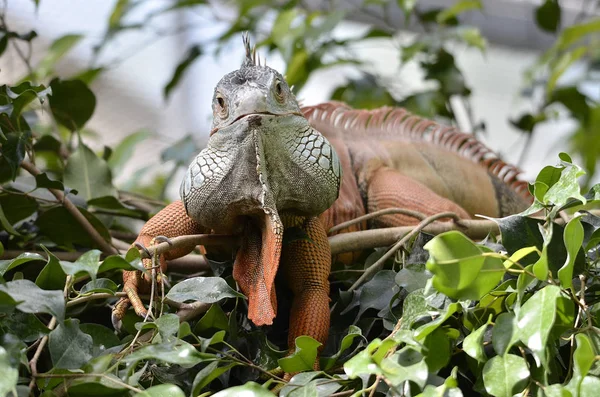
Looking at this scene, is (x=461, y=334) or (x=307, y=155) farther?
(x=307, y=155)

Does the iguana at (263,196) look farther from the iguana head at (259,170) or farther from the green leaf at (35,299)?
the green leaf at (35,299)

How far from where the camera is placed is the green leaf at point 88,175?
5.98 ft

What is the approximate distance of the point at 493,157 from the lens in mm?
2350

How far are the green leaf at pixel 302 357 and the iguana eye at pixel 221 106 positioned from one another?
0.42m

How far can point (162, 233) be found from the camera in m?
1.43

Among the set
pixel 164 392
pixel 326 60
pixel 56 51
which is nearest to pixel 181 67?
pixel 56 51

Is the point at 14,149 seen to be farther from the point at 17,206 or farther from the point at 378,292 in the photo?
the point at 378,292

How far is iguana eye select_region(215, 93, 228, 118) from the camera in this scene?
131 cm

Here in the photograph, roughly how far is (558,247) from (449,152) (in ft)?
3.87

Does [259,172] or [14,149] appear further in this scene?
[14,149]

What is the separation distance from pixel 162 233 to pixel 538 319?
753 millimetres

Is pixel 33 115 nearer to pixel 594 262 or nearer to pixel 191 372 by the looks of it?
pixel 191 372

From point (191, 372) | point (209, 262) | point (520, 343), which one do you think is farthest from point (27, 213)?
point (520, 343)

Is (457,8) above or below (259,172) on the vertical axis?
below
